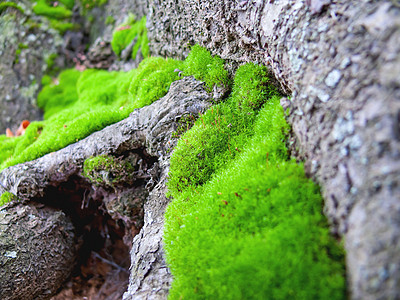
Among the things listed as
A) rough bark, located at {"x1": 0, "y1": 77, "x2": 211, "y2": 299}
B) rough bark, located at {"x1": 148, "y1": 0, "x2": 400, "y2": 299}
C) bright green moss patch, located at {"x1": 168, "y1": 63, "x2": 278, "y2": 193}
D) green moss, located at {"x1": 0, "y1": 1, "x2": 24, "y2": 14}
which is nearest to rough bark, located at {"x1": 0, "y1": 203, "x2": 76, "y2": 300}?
rough bark, located at {"x1": 0, "y1": 77, "x2": 211, "y2": 299}

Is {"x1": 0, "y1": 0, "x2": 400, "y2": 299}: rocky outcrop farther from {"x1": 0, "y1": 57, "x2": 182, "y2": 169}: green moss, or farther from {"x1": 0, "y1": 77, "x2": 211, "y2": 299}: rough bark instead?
{"x1": 0, "y1": 57, "x2": 182, "y2": 169}: green moss

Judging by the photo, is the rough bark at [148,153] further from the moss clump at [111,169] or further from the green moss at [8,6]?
the green moss at [8,6]

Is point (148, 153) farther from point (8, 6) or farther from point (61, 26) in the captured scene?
point (8, 6)

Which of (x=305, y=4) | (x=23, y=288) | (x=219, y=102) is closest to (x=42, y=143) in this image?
(x=23, y=288)

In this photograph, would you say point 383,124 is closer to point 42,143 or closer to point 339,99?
point 339,99

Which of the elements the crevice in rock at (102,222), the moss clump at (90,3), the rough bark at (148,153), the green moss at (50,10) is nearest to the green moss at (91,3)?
the moss clump at (90,3)

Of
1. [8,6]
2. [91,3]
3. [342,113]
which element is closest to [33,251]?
[342,113]
